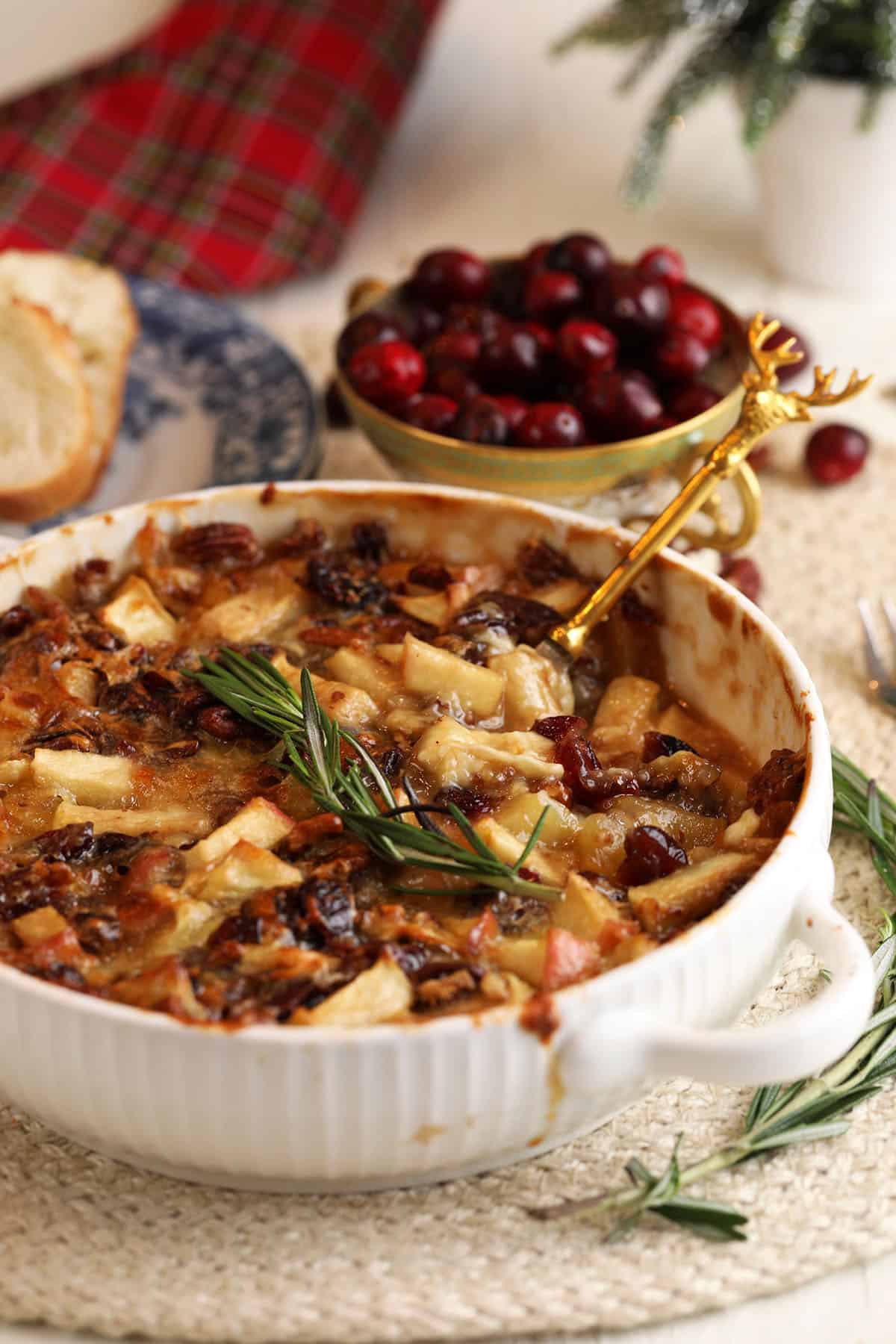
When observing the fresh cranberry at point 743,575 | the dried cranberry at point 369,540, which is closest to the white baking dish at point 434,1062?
the dried cranberry at point 369,540

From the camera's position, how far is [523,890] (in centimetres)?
226

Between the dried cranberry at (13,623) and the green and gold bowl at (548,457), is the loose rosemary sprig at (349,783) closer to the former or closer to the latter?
the dried cranberry at (13,623)

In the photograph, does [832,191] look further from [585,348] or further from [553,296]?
[585,348]

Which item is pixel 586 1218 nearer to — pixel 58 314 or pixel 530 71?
pixel 58 314

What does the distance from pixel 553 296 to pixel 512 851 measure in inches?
71.9

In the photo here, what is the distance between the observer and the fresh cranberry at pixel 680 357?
362 cm

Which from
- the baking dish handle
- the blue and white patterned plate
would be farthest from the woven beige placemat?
the blue and white patterned plate

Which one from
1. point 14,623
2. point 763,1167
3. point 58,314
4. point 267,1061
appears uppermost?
point 267,1061

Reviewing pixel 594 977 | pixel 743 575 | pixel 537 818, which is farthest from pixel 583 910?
pixel 743 575

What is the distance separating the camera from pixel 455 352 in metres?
3.64

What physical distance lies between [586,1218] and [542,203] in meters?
4.33

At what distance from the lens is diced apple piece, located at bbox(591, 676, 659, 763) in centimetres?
270

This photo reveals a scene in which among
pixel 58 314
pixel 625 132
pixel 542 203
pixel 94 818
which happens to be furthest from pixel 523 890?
pixel 625 132

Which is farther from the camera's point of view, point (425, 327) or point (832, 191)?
point (832, 191)
